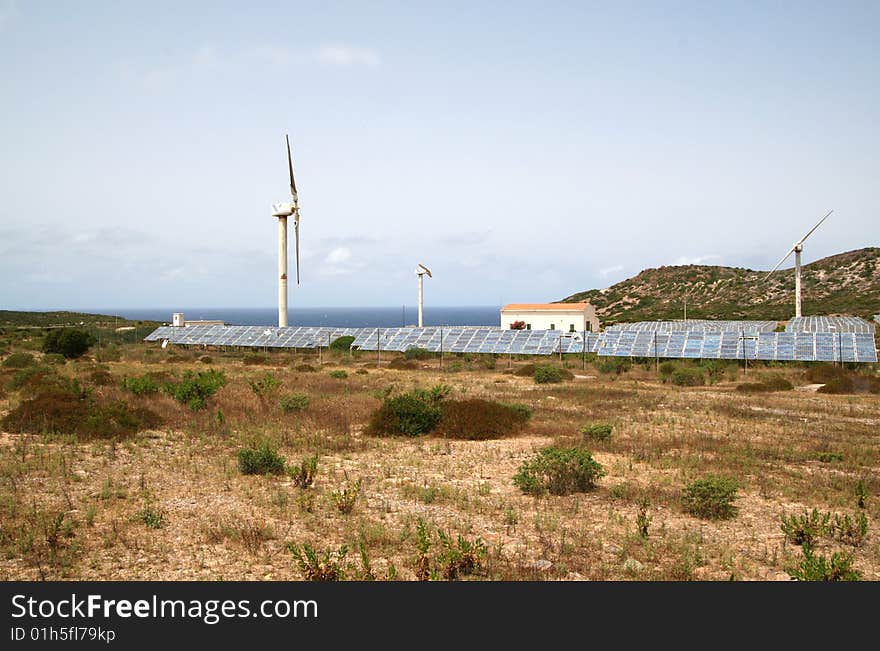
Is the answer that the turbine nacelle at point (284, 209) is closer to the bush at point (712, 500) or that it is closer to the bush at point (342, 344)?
the bush at point (342, 344)

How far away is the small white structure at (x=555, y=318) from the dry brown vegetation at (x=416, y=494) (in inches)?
1979

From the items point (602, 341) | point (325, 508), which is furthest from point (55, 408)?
point (602, 341)

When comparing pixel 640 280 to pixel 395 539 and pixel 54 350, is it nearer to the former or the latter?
pixel 54 350

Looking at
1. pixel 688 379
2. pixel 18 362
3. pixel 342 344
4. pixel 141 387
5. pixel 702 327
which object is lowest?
pixel 688 379

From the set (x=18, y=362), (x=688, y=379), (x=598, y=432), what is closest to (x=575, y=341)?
(x=688, y=379)

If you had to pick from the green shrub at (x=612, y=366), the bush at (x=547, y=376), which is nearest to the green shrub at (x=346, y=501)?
the bush at (x=547, y=376)

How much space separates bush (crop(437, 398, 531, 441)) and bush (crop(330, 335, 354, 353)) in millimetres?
38715

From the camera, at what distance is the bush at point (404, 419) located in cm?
2145

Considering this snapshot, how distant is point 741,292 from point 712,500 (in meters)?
130

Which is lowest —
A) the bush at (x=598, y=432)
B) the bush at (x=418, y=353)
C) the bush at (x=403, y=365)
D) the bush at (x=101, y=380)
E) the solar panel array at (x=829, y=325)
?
the bush at (x=598, y=432)

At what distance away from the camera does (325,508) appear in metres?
12.9

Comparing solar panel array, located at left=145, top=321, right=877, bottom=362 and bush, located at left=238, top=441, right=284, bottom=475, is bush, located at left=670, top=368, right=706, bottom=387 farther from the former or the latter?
bush, located at left=238, top=441, right=284, bottom=475

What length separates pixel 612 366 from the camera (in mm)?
44344

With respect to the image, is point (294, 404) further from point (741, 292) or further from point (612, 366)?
point (741, 292)
